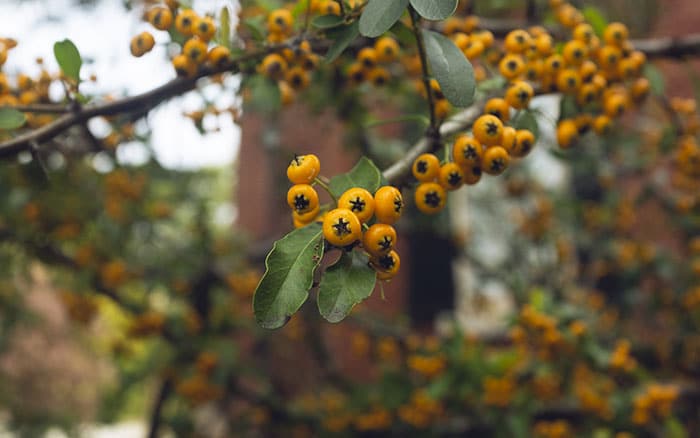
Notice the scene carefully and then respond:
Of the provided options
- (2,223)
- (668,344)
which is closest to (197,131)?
(2,223)

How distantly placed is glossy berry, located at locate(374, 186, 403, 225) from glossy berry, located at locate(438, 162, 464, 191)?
8.7 inches

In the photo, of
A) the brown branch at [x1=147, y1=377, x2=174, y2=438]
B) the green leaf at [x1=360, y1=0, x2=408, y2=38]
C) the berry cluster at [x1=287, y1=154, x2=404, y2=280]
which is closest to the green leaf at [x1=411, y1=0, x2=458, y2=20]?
the green leaf at [x1=360, y1=0, x2=408, y2=38]

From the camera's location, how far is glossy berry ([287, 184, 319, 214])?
1.19 metres

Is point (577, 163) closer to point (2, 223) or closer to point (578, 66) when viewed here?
point (578, 66)

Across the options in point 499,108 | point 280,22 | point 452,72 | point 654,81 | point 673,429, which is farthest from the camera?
point 673,429

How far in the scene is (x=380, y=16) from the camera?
4.05ft

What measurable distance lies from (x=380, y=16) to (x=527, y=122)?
564 mm

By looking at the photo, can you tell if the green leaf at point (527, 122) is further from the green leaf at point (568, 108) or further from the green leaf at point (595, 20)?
the green leaf at point (595, 20)

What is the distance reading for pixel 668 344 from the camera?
3.96 meters

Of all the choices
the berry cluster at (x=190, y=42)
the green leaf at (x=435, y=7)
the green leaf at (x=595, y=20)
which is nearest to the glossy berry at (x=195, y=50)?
the berry cluster at (x=190, y=42)


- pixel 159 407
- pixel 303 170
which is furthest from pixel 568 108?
pixel 159 407

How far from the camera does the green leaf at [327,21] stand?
1.44 meters

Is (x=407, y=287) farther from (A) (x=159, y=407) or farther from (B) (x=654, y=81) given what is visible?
(B) (x=654, y=81)

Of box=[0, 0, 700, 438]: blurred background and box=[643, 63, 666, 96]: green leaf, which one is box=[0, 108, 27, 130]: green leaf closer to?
box=[0, 0, 700, 438]: blurred background
